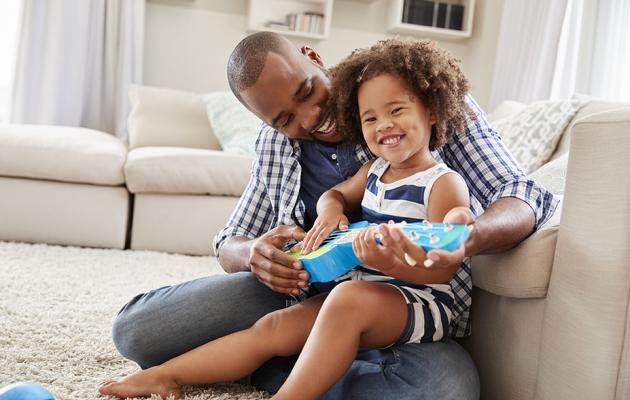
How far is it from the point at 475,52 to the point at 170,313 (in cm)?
367

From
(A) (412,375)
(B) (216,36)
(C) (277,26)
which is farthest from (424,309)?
(B) (216,36)

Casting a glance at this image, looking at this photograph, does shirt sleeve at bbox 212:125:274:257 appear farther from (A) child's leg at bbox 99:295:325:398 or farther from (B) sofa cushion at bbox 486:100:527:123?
(B) sofa cushion at bbox 486:100:527:123

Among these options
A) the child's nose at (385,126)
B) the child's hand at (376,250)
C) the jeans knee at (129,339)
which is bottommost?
the jeans knee at (129,339)

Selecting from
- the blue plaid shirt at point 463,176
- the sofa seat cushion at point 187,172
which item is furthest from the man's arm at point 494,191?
the sofa seat cushion at point 187,172

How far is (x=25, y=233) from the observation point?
9.45 feet

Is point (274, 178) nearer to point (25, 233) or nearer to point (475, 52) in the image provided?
point (25, 233)

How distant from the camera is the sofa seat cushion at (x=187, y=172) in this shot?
9.61 feet

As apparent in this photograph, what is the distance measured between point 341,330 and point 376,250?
0.18m

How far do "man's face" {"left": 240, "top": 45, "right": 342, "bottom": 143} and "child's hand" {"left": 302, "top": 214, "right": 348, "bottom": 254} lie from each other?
0.23m

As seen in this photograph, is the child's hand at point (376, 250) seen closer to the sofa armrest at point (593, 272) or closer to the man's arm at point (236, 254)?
the sofa armrest at point (593, 272)

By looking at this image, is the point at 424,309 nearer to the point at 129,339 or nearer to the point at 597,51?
the point at 129,339

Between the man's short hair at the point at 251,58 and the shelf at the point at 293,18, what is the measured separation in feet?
9.21

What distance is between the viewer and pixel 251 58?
136 cm

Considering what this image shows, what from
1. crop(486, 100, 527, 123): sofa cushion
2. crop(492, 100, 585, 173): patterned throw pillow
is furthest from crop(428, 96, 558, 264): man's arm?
crop(486, 100, 527, 123): sofa cushion
